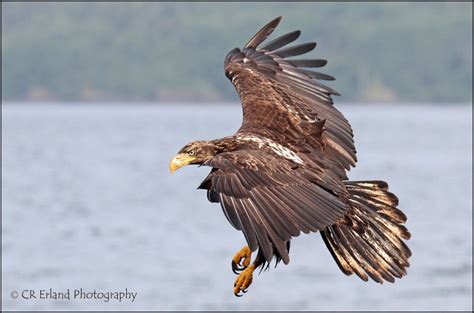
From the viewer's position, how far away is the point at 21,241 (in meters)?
43.2

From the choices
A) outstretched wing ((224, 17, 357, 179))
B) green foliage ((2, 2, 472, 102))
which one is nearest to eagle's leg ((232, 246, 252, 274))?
outstretched wing ((224, 17, 357, 179))

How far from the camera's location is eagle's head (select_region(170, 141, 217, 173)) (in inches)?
407

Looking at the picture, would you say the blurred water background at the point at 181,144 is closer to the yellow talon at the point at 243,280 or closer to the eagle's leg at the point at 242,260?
the eagle's leg at the point at 242,260

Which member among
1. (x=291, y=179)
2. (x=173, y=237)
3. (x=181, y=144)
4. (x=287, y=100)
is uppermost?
(x=181, y=144)

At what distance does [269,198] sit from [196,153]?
3.60 feet

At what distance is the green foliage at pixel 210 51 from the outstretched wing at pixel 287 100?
138 metres

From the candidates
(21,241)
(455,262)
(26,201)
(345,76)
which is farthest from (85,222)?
(345,76)

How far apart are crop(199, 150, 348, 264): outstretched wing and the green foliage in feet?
461

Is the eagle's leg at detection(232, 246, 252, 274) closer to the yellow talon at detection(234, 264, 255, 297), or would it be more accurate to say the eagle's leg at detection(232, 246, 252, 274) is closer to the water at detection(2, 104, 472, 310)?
the yellow talon at detection(234, 264, 255, 297)

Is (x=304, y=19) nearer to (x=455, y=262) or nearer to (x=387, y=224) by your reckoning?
(x=455, y=262)

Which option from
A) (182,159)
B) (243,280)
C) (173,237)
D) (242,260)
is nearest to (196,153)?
(182,159)

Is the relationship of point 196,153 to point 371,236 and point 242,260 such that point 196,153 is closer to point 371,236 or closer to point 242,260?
point 242,260

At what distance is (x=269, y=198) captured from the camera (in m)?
9.50

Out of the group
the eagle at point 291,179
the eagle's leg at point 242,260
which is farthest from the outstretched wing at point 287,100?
the eagle's leg at point 242,260
